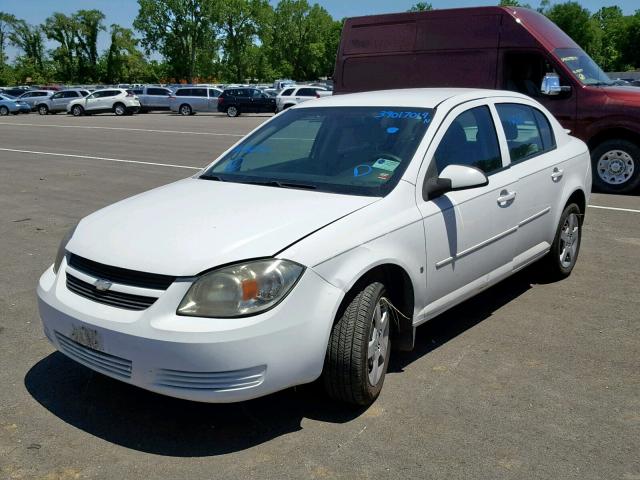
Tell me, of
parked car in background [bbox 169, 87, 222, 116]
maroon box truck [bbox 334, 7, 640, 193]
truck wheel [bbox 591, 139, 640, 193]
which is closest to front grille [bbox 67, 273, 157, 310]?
maroon box truck [bbox 334, 7, 640, 193]

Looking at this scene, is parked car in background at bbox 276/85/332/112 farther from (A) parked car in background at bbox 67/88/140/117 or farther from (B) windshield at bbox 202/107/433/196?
(B) windshield at bbox 202/107/433/196

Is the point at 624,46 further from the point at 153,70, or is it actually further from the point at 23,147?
the point at 23,147

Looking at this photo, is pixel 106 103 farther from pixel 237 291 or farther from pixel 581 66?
pixel 237 291

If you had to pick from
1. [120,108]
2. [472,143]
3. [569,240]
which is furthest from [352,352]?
[120,108]

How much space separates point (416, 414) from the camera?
3672 millimetres

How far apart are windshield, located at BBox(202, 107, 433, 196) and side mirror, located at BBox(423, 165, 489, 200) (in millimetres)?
204

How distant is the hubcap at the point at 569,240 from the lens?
5.92 meters

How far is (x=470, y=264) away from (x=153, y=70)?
354ft

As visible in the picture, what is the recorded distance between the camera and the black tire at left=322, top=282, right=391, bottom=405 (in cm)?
348

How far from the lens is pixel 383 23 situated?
38.9 feet

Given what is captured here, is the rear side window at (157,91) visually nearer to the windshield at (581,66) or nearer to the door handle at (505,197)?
the windshield at (581,66)

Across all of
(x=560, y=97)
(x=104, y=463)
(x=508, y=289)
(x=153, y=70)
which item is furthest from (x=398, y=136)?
(x=153, y=70)

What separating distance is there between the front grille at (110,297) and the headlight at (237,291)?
0.71ft

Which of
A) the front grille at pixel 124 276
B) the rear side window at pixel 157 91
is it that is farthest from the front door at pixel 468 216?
the rear side window at pixel 157 91
